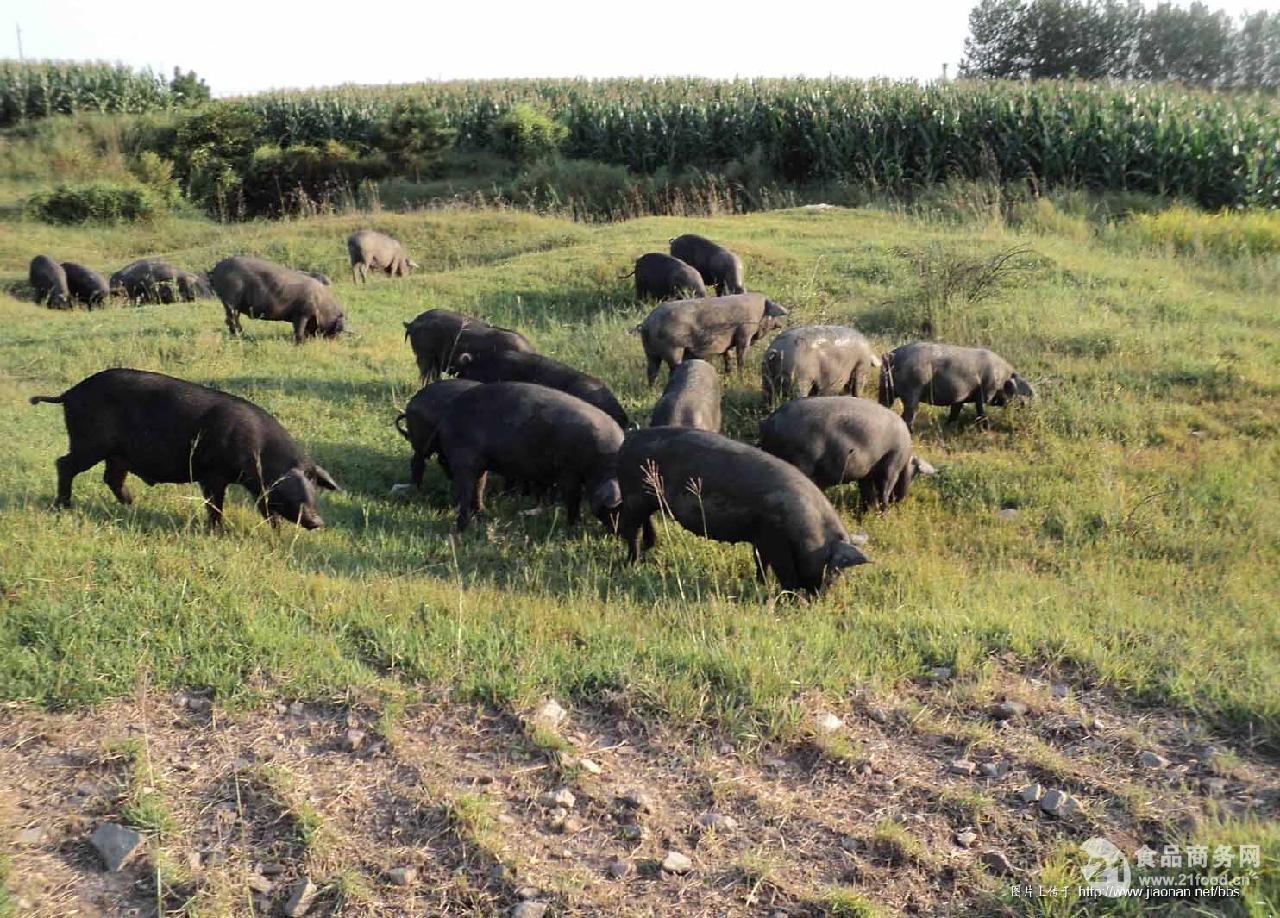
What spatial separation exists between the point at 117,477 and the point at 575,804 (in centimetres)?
449

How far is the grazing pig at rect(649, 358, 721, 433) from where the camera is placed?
321 inches

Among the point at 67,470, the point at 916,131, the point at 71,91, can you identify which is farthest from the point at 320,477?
the point at 71,91

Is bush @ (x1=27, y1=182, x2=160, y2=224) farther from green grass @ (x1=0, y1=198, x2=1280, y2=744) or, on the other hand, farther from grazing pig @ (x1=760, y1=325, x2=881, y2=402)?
grazing pig @ (x1=760, y1=325, x2=881, y2=402)

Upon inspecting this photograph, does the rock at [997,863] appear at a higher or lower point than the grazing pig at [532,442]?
lower

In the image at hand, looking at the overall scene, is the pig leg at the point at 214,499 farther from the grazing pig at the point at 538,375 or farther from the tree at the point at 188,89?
the tree at the point at 188,89

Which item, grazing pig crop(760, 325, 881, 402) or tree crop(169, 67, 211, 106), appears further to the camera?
tree crop(169, 67, 211, 106)

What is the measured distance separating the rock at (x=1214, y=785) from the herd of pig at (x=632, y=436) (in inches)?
79.4

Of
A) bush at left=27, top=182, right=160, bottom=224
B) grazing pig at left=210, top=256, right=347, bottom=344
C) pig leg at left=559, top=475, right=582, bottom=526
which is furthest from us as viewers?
bush at left=27, top=182, right=160, bottom=224

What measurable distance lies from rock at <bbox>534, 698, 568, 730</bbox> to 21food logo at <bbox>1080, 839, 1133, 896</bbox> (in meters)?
2.23

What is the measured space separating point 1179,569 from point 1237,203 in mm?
16301

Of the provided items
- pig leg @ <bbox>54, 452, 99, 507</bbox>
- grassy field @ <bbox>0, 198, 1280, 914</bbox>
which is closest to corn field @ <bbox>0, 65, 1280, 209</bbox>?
grassy field @ <bbox>0, 198, 1280, 914</bbox>

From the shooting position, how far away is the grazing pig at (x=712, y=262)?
13617mm

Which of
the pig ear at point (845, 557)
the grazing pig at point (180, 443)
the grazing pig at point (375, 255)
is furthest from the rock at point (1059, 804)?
the grazing pig at point (375, 255)

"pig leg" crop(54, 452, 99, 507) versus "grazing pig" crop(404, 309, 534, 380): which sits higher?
"grazing pig" crop(404, 309, 534, 380)
